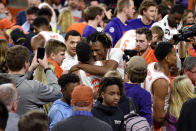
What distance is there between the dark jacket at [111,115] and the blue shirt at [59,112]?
31 centimetres

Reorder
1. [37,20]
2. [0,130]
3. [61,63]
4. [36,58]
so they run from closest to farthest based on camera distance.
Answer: [0,130] → [36,58] → [61,63] → [37,20]

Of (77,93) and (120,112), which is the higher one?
(77,93)

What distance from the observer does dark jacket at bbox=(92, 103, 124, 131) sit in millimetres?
4566

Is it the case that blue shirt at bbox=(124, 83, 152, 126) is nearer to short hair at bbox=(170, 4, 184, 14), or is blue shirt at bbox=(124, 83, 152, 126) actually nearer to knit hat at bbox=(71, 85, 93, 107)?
knit hat at bbox=(71, 85, 93, 107)

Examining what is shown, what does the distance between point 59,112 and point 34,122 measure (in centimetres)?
103

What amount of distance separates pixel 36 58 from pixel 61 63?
3.82ft

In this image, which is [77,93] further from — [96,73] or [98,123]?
[96,73]

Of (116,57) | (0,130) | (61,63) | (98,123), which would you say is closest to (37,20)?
(61,63)

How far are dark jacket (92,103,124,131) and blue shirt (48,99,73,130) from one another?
311 mm

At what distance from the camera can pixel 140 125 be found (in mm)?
4543

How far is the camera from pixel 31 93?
491cm

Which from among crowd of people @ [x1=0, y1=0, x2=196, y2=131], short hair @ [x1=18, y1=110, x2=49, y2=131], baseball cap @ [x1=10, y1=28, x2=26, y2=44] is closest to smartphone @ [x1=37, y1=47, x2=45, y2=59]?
crowd of people @ [x1=0, y1=0, x2=196, y2=131]

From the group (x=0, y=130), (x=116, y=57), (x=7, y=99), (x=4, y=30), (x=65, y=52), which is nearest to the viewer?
(x=0, y=130)

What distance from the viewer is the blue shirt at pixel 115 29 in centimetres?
813
